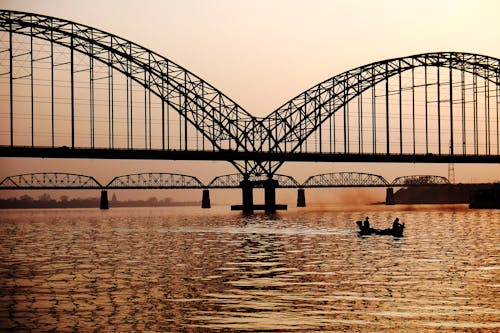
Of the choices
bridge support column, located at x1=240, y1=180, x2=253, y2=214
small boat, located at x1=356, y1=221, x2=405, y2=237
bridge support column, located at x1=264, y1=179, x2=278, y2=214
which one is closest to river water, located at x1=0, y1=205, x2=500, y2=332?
small boat, located at x1=356, y1=221, x2=405, y2=237

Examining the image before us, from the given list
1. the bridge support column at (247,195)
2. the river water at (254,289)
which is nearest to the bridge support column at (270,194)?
the bridge support column at (247,195)

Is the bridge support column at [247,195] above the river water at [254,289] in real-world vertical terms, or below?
above

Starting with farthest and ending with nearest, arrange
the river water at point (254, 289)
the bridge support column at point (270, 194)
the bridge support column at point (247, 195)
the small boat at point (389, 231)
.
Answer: the bridge support column at point (247, 195)
the bridge support column at point (270, 194)
the small boat at point (389, 231)
the river water at point (254, 289)

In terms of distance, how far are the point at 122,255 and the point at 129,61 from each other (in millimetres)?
73488

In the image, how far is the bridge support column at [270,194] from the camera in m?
155

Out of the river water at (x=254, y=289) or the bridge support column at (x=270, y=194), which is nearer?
the river water at (x=254, y=289)

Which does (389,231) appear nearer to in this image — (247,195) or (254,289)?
(254,289)

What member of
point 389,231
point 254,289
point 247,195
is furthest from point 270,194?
point 254,289

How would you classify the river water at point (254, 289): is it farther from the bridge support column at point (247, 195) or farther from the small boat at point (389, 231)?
the bridge support column at point (247, 195)

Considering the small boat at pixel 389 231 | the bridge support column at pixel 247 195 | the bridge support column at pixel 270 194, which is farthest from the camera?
the bridge support column at pixel 247 195

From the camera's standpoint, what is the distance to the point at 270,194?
15912cm

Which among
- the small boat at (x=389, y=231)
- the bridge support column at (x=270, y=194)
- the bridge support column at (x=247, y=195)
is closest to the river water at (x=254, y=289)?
the small boat at (x=389, y=231)

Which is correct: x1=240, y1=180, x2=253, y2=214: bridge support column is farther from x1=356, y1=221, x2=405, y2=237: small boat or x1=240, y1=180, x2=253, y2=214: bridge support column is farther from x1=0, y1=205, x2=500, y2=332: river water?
x1=0, y1=205, x2=500, y2=332: river water

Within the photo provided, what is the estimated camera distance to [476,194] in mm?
197875
